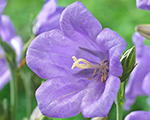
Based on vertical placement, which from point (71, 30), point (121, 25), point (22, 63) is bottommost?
point (121, 25)

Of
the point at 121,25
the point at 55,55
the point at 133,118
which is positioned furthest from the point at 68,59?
the point at 121,25

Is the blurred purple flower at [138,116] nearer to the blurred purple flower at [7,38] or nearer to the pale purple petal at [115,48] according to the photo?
the pale purple petal at [115,48]

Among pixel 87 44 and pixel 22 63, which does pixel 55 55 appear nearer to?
pixel 87 44

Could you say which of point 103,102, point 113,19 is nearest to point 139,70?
point 103,102

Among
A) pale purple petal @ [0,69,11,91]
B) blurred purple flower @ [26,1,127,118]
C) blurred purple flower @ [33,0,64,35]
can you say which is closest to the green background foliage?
pale purple petal @ [0,69,11,91]

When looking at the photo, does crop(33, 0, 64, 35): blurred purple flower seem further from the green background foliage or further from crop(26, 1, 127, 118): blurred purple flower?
the green background foliage

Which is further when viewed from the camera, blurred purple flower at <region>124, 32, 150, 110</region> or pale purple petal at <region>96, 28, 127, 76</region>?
blurred purple flower at <region>124, 32, 150, 110</region>
